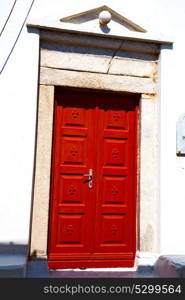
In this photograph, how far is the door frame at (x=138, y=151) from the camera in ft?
14.5

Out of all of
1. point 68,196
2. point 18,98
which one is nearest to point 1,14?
point 18,98

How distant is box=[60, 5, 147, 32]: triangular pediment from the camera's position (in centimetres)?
468

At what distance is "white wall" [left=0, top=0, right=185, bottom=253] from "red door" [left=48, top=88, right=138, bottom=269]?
0.41 metres

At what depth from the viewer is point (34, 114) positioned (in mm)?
4410

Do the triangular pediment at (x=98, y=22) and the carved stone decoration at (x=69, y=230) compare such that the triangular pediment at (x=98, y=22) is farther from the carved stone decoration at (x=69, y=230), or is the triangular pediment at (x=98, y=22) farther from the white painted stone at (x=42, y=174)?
the carved stone decoration at (x=69, y=230)

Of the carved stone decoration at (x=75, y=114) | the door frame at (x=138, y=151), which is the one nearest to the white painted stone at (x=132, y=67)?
the door frame at (x=138, y=151)

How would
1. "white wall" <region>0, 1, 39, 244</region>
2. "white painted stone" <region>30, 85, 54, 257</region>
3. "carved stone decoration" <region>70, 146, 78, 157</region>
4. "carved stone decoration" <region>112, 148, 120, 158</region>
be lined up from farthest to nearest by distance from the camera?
"carved stone decoration" <region>112, 148, 120, 158</region>
"carved stone decoration" <region>70, 146, 78, 157</region>
"white painted stone" <region>30, 85, 54, 257</region>
"white wall" <region>0, 1, 39, 244</region>

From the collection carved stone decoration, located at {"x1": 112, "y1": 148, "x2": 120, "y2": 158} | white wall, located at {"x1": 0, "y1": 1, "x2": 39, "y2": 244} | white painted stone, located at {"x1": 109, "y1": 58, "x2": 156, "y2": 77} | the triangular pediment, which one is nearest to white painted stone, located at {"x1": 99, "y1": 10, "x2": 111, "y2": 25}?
the triangular pediment

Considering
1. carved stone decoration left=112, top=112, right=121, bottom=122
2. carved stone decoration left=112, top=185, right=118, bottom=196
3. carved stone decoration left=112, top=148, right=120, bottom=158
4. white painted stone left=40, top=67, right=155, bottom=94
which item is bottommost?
carved stone decoration left=112, top=185, right=118, bottom=196

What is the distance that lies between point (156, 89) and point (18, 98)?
5.58ft

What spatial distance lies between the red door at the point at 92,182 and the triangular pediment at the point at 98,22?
79 centimetres

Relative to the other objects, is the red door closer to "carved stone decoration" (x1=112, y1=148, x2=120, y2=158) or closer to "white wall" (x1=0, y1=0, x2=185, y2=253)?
"carved stone decoration" (x1=112, y1=148, x2=120, y2=158)

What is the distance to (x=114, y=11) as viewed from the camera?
477 cm

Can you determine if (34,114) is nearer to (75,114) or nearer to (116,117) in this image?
(75,114)
